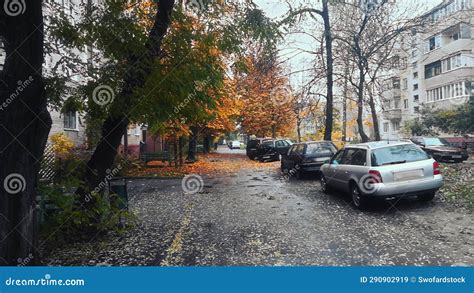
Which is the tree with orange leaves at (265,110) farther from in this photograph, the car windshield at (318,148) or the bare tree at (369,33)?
the car windshield at (318,148)

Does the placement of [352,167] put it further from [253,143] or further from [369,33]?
[253,143]

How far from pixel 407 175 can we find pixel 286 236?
10.7 feet

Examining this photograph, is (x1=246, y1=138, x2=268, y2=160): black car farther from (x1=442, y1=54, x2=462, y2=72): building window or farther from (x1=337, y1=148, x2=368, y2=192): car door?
(x1=442, y1=54, x2=462, y2=72): building window

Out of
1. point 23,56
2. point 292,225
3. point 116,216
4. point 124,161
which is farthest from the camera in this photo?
point 124,161

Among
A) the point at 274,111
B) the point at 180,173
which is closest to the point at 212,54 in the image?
the point at 180,173

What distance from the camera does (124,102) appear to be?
527 centimetres

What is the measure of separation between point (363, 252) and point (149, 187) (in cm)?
947

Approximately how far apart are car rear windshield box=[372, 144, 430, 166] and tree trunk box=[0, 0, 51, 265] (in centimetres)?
668

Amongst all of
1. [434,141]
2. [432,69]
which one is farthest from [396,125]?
[434,141]

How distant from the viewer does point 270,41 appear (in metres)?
7.07

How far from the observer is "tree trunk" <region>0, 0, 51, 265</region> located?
4.10 metres

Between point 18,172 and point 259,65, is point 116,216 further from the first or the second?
point 259,65

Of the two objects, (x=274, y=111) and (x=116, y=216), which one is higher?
(x=274, y=111)

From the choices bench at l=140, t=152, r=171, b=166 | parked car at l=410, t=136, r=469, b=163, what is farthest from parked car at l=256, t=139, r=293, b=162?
parked car at l=410, t=136, r=469, b=163
